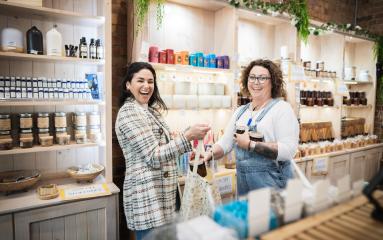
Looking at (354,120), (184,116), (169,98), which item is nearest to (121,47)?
(169,98)

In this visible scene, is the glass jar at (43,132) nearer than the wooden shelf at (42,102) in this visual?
No

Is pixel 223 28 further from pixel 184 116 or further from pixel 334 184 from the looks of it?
pixel 334 184

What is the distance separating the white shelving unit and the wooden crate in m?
1.69

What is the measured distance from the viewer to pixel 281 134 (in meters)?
1.96

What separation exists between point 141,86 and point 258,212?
1.36m

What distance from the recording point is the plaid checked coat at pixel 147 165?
1.80 metres

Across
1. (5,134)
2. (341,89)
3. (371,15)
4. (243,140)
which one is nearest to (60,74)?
(5,134)

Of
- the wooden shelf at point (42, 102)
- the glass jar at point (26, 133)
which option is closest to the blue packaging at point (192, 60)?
the wooden shelf at point (42, 102)

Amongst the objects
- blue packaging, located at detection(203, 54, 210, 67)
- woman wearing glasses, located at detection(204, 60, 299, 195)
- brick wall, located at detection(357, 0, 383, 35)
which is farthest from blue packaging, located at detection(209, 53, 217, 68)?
brick wall, located at detection(357, 0, 383, 35)

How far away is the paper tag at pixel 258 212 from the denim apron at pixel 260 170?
104 cm

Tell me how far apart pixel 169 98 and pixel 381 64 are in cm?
396

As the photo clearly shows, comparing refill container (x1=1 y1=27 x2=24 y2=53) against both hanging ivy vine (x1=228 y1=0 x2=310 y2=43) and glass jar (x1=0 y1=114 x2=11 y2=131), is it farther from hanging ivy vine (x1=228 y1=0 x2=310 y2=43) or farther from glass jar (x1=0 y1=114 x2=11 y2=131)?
hanging ivy vine (x1=228 y1=0 x2=310 y2=43)

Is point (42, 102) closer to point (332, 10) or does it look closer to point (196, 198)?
point (196, 198)

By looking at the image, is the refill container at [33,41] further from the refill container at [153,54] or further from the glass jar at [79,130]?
the refill container at [153,54]
